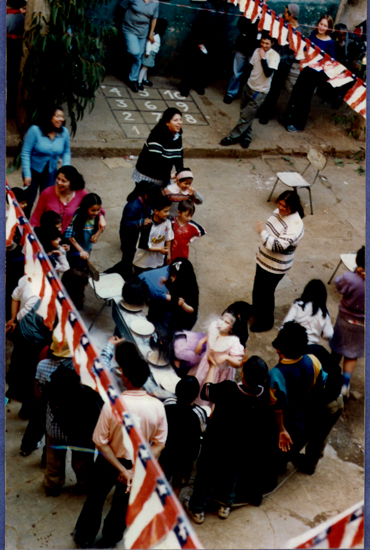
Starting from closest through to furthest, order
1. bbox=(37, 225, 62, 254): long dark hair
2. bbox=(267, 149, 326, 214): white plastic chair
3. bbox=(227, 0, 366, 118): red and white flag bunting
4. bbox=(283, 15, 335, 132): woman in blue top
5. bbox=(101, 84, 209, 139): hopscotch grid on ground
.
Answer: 1. bbox=(37, 225, 62, 254): long dark hair
2. bbox=(227, 0, 366, 118): red and white flag bunting
3. bbox=(267, 149, 326, 214): white plastic chair
4. bbox=(101, 84, 209, 139): hopscotch grid on ground
5. bbox=(283, 15, 335, 132): woman in blue top

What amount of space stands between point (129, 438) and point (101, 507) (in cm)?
141

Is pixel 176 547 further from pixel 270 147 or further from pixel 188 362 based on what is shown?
pixel 270 147

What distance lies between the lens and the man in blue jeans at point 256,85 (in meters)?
8.41

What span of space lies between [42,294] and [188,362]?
5.15ft

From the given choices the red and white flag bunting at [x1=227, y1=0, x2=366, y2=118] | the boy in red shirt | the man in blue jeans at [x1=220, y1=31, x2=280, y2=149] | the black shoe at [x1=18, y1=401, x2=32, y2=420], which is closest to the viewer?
the black shoe at [x1=18, y1=401, x2=32, y2=420]

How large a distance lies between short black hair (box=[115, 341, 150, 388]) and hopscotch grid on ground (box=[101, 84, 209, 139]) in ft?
18.4

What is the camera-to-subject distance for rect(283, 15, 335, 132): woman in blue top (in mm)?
9477

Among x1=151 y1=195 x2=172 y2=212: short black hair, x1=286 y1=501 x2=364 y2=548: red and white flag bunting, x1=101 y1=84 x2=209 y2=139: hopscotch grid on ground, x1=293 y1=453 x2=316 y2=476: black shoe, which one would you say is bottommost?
x1=293 y1=453 x2=316 y2=476: black shoe

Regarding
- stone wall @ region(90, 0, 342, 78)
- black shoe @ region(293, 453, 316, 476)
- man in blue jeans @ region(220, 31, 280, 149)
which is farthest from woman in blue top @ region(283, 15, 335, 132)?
black shoe @ region(293, 453, 316, 476)

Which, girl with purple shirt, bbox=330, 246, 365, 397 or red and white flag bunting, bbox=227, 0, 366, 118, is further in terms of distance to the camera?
red and white flag bunting, bbox=227, 0, 366, 118

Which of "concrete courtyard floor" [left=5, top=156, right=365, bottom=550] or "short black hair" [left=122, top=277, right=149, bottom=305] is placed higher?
"short black hair" [left=122, top=277, right=149, bottom=305]

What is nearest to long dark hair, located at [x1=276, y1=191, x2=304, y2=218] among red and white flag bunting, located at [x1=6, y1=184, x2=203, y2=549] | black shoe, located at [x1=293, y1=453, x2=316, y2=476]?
black shoe, located at [x1=293, y1=453, x2=316, y2=476]

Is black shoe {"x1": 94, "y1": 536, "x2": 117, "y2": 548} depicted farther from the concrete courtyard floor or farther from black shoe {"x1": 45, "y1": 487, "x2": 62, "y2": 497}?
black shoe {"x1": 45, "y1": 487, "x2": 62, "y2": 497}

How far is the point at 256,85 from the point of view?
863 cm
